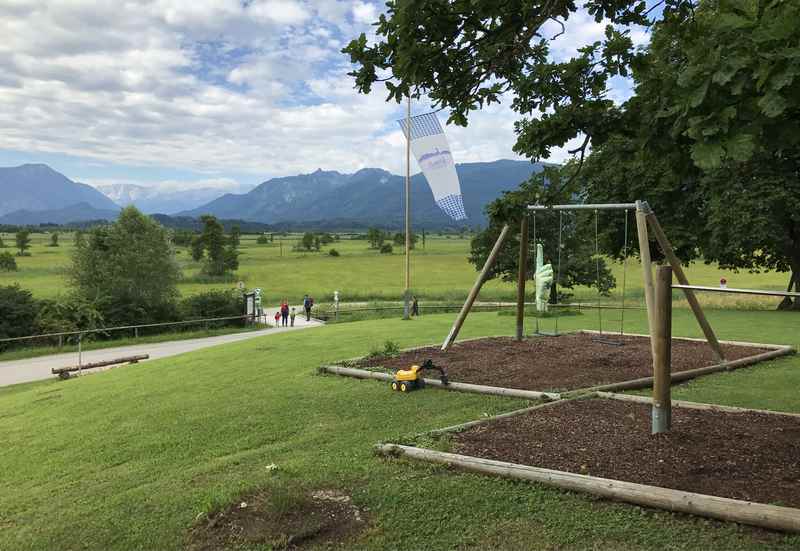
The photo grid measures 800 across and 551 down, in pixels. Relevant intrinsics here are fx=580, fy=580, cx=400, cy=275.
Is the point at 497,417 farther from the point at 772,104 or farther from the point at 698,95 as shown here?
the point at 772,104

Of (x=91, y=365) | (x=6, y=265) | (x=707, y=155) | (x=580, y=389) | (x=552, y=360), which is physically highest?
(x=707, y=155)

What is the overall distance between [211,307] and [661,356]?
39.7m

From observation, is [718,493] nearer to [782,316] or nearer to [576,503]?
[576,503]

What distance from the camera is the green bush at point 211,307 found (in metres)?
41.8

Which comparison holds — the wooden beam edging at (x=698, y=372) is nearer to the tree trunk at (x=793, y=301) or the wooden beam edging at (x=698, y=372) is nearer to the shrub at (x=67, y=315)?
the tree trunk at (x=793, y=301)

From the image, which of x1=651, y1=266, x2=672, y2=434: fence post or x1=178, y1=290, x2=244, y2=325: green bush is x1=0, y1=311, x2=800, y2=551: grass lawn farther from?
x1=178, y1=290, x2=244, y2=325: green bush

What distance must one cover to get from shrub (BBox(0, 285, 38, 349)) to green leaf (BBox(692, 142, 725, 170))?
37133 mm

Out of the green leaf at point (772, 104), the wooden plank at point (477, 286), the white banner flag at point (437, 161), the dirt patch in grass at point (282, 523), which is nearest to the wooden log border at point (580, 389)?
the wooden plank at point (477, 286)

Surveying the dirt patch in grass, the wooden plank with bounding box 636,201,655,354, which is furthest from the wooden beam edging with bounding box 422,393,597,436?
the wooden plank with bounding box 636,201,655,354

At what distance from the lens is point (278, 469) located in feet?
18.9

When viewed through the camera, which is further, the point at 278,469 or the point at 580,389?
the point at 580,389

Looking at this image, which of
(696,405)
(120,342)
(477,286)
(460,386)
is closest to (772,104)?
(696,405)

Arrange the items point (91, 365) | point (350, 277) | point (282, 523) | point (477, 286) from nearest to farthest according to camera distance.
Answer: point (282, 523), point (477, 286), point (91, 365), point (350, 277)

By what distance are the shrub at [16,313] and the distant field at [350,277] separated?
1615 centimetres
